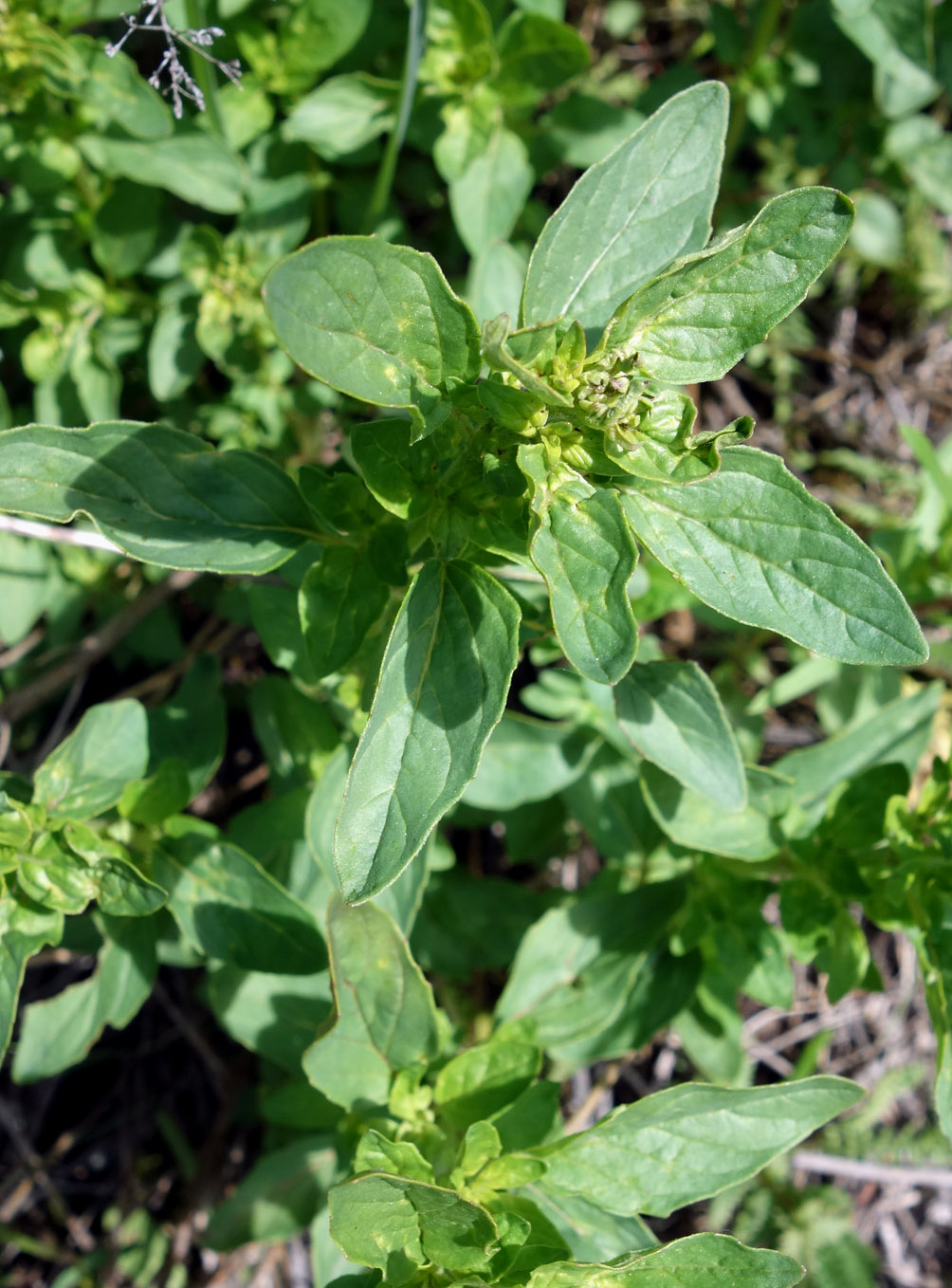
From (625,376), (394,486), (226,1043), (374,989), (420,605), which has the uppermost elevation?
(625,376)

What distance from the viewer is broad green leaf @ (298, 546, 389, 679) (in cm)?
221

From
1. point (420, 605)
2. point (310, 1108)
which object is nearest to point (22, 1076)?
point (310, 1108)

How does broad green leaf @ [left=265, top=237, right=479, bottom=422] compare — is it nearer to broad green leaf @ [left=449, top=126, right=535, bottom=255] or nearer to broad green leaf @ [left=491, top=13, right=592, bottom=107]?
broad green leaf @ [left=449, top=126, right=535, bottom=255]

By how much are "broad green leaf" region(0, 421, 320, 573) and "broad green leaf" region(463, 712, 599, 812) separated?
3.23 feet

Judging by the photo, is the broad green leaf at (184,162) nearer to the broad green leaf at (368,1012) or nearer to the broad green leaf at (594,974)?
the broad green leaf at (368,1012)

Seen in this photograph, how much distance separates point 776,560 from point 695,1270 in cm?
144

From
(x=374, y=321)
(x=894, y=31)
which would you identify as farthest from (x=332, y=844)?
(x=894, y=31)

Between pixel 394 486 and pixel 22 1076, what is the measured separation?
1.95 metres

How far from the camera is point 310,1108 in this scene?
296 centimetres

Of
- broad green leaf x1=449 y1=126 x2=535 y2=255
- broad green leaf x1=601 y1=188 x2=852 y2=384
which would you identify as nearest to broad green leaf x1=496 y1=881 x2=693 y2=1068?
broad green leaf x1=601 y1=188 x2=852 y2=384

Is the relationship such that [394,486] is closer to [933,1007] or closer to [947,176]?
[933,1007]

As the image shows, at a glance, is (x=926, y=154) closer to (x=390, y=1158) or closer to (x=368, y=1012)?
(x=368, y=1012)

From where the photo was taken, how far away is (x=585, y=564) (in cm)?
181

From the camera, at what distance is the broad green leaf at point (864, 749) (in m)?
3.21
